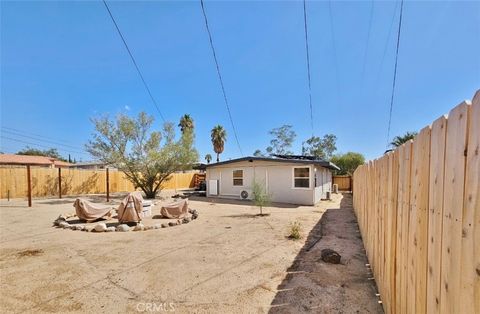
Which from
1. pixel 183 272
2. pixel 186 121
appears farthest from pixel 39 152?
pixel 183 272

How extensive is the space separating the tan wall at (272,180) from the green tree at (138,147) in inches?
141

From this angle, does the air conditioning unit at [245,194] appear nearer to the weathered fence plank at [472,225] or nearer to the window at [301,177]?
the window at [301,177]

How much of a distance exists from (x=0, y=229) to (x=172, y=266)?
6611mm

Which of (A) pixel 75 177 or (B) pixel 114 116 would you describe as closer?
(B) pixel 114 116

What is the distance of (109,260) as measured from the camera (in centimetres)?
470

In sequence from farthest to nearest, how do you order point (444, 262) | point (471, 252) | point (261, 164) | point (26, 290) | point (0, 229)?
point (261, 164) < point (0, 229) < point (26, 290) < point (444, 262) < point (471, 252)

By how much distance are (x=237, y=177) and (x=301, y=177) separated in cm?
434

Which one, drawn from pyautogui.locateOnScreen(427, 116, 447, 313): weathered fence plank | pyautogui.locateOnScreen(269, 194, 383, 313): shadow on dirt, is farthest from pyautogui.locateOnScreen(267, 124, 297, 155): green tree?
pyautogui.locateOnScreen(427, 116, 447, 313): weathered fence plank

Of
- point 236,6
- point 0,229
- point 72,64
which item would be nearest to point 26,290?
point 0,229

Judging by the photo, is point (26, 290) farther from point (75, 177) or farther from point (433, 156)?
point (75, 177)

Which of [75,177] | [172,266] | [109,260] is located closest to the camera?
[172,266]

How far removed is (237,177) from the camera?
1576cm

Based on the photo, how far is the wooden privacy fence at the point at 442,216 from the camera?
902 mm

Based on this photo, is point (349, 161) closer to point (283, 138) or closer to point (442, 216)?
point (283, 138)
